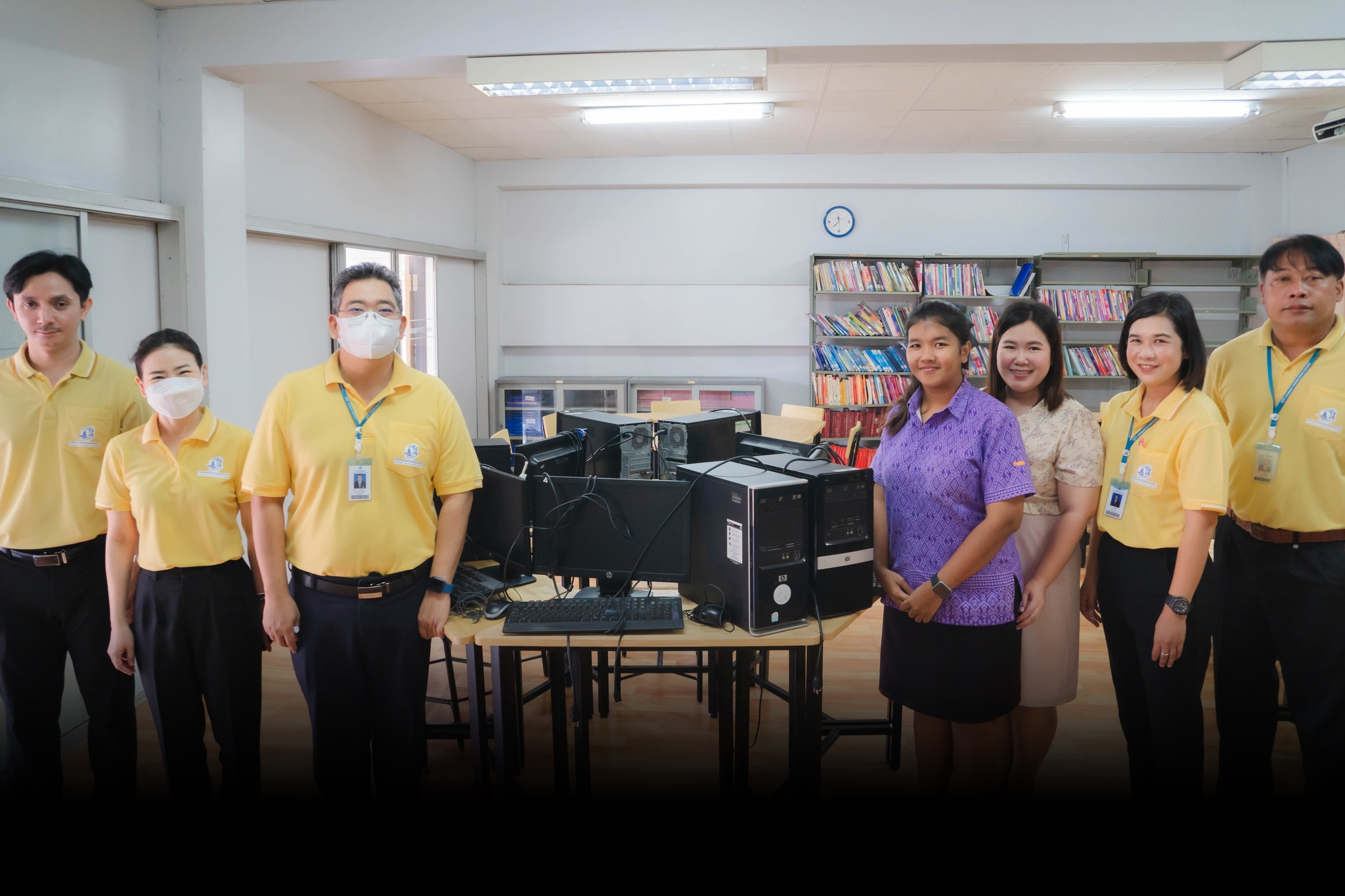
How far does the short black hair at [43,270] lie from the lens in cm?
228

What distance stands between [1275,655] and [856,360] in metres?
4.80

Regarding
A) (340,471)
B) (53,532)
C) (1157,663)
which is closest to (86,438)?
(53,532)

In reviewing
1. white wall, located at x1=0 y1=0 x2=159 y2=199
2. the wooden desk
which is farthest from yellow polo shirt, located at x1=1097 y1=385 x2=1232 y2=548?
white wall, located at x1=0 y1=0 x2=159 y2=199

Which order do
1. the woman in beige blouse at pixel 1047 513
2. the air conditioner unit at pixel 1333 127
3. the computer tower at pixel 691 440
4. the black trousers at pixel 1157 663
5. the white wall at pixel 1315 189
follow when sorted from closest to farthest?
the black trousers at pixel 1157 663
the woman in beige blouse at pixel 1047 513
the computer tower at pixel 691 440
the air conditioner unit at pixel 1333 127
the white wall at pixel 1315 189

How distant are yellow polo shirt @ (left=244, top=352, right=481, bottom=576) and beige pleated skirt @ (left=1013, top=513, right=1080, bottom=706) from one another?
66.6 inches

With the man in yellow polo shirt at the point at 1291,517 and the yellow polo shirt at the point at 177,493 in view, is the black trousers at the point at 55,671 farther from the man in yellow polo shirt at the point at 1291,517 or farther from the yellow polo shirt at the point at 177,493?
the man in yellow polo shirt at the point at 1291,517

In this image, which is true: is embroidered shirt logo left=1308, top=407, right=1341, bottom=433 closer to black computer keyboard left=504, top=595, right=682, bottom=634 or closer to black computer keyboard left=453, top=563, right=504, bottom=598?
black computer keyboard left=504, top=595, right=682, bottom=634

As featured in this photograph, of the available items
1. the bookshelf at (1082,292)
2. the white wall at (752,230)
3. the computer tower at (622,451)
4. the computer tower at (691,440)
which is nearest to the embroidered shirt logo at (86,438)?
the computer tower at (622,451)

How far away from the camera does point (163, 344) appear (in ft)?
7.38

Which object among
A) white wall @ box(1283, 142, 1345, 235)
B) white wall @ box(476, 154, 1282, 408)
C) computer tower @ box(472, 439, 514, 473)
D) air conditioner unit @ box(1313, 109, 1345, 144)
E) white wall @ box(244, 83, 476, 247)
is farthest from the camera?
white wall @ box(476, 154, 1282, 408)

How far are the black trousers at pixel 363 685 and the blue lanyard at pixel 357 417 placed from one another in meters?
0.41

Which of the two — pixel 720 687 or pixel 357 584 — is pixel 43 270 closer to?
pixel 357 584

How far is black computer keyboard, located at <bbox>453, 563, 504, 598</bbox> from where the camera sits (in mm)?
2486

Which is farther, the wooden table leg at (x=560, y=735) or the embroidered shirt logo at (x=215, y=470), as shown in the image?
the wooden table leg at (x=560, y=735)
